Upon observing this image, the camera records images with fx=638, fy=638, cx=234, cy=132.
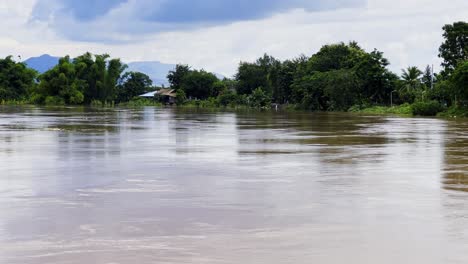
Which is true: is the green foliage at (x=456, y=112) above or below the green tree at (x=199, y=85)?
below

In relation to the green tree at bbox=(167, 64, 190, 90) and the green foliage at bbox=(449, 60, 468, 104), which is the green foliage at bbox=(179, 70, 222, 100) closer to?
the green tree at bbox=(167, 64, 190, 90)


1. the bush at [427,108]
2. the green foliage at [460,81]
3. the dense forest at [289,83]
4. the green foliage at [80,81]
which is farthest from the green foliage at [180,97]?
the green foliage at [460,81]

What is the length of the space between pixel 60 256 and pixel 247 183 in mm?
4683

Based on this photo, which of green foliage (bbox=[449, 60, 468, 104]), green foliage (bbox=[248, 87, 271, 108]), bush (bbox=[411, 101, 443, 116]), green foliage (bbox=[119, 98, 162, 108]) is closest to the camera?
green foliage (bbox=[449, 60, 468, 104])

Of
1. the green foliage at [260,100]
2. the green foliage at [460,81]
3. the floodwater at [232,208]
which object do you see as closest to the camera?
the floodwater at [232,208]

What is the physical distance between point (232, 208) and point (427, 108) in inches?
1874

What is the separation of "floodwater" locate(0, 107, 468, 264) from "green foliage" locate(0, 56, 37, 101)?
10080 centimetres

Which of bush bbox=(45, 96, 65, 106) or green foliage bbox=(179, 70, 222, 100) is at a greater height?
green foliage bbox=(179, 70, 222, 100)

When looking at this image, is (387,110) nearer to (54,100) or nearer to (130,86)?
(54,100)

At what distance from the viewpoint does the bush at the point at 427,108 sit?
51.9 m

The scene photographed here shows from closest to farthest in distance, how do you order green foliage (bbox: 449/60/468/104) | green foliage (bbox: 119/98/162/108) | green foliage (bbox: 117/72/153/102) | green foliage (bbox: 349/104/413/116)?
green foliage (bbox: 449/60/468/104), green foliage (bbox: 349/104/413/116), green foliage (bbox: 119/98/162/108), green foliage (bbox: 117/72/153/102)

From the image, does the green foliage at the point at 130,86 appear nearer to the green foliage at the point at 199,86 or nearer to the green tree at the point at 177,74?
the green tree at the point at 177,74

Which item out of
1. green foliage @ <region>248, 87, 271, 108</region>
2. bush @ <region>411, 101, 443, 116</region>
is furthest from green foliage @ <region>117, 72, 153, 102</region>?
bush @ <region>411, 101, 443, 116</region>

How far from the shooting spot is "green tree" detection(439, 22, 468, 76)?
65.1m
